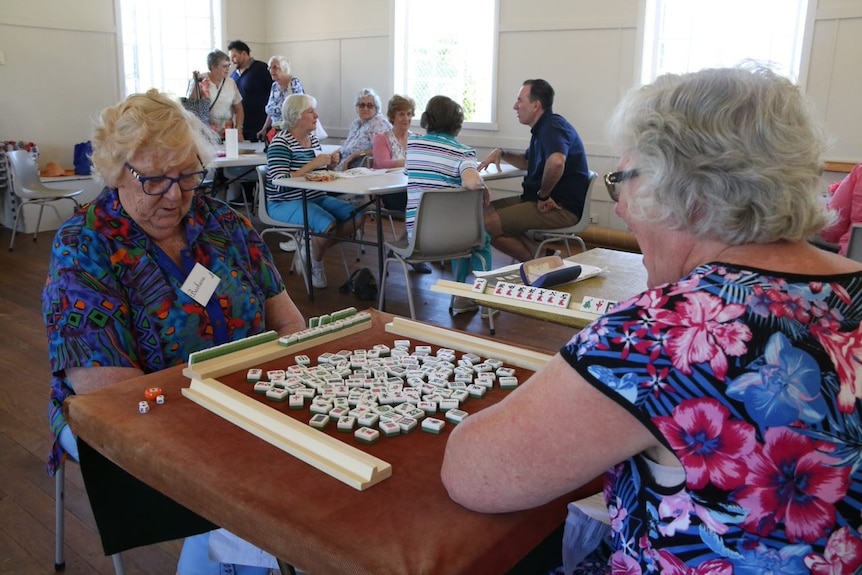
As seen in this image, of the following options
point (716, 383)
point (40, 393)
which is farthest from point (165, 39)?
point (716, 383)

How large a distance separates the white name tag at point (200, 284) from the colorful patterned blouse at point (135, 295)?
2 cm

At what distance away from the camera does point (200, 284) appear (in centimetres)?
182

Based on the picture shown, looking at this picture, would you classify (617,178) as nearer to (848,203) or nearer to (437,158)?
(848,203)

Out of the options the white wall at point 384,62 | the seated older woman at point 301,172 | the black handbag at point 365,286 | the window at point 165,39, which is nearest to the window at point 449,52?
the white wall at point 384,62

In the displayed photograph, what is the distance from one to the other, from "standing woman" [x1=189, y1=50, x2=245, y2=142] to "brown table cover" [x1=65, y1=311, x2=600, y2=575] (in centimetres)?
634

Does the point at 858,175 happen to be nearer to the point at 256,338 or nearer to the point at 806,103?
the point at 806,103

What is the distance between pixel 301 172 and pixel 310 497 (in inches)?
155

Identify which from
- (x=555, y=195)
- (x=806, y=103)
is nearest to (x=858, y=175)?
(x=555, y=195)

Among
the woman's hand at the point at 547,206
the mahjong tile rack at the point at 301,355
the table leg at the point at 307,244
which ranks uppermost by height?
the mahjong tile rack at the point at 301,355

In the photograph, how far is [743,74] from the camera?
1001 millimetres

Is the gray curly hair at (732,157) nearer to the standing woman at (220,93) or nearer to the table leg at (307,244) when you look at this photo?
the table leg at (307,244)

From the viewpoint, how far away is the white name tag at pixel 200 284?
70.9 inches

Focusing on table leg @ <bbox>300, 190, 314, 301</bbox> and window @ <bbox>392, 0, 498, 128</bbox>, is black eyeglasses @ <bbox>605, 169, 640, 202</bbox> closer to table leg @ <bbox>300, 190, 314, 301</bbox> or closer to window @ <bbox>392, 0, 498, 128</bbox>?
table leg @ <bbox>300, 190, 314, 301</bbox>

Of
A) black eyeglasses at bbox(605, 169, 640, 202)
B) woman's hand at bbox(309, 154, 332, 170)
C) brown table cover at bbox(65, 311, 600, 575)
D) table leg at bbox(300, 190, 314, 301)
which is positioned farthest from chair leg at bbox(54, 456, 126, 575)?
woman's hand at bbox(309, 154, 332, 170)
